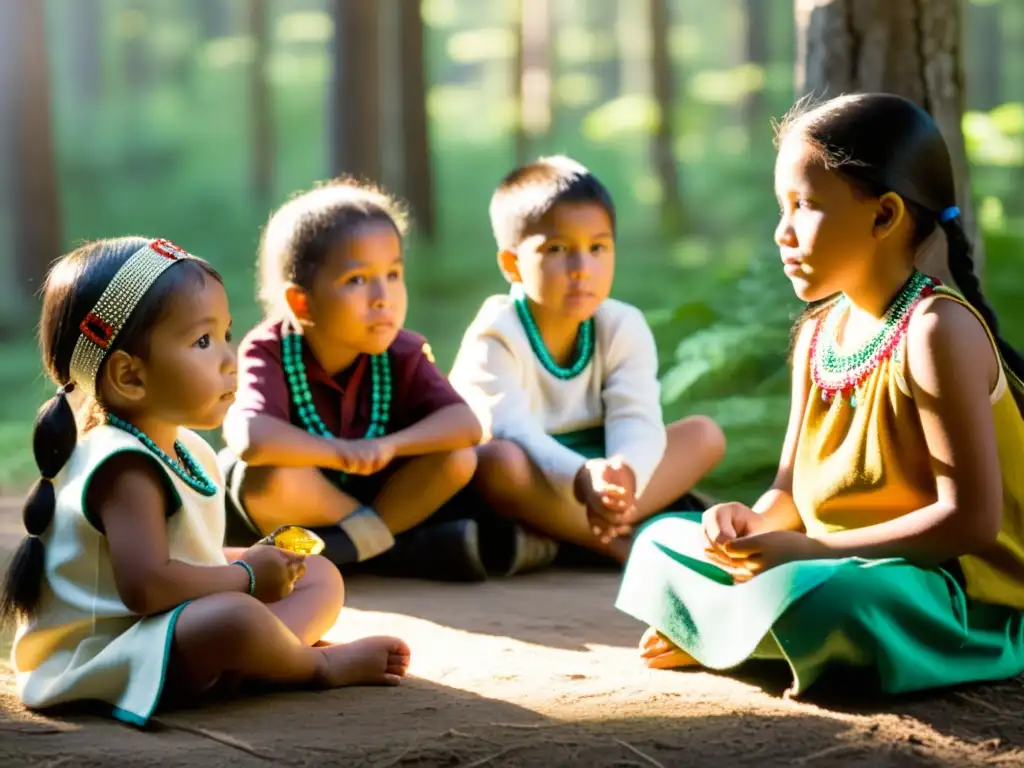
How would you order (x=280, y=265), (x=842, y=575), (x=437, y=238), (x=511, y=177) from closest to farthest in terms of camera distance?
(x=842, y=575) → (x=280, y=265) → (x=511, y=177) → (x=437, y=238)

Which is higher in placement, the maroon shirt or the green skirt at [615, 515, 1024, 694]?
the maroon shirt

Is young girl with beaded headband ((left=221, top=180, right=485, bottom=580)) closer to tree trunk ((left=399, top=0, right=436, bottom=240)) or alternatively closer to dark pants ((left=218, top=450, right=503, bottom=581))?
dark pants ((left=218, top=450, right=503, bottom=581))

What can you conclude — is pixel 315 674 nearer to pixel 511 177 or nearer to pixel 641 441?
pixel 641 441

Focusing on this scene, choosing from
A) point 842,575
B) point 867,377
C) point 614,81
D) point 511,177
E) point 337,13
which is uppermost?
point 614,81

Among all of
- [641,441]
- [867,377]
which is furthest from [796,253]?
[641,441]

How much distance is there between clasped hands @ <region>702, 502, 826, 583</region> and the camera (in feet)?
10.3

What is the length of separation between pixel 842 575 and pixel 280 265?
90.9 inches

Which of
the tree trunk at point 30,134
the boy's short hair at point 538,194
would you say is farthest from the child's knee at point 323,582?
the tree trunk at point 30,134

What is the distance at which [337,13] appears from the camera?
35.0 ft

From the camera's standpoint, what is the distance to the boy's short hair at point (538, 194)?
4660 millimetres

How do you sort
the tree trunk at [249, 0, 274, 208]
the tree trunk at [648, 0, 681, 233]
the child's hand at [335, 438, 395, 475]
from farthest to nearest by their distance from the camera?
the tree trunk at [249, 0, 274, 208] < the tree trunk at [648, 0, 681, 233] < the child's hand at [335, 438, 395, 475]

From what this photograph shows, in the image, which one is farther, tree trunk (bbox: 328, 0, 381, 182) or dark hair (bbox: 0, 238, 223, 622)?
tree trunk (bbox: 328, 0, 381, 182)

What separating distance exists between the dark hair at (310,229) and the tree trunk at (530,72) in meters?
13.3

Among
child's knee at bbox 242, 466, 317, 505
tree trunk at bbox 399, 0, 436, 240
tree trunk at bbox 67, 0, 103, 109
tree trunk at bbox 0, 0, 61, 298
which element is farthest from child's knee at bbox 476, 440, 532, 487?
tree trunk at bbox 67, 0, 103, 109
